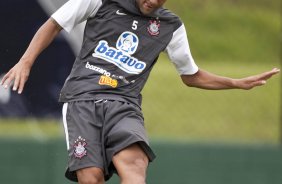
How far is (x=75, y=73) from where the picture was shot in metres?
6.02

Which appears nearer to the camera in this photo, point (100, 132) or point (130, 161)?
point (130, 161)

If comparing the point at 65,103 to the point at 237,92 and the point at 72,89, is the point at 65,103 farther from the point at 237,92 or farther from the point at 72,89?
the point at 237,92

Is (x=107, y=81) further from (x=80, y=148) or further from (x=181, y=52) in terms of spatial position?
(x=181, y=52)

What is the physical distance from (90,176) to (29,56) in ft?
2.69

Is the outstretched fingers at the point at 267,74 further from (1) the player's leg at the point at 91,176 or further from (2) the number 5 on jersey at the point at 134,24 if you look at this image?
(1) the player's leg at the point at 91,176

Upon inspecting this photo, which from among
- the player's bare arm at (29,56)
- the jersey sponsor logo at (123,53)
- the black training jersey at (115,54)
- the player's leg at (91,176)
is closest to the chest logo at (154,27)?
the black training jersey at (115,54)

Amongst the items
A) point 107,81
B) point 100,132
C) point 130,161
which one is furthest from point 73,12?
point 130,161

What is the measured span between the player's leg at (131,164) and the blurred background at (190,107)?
58.4 inches

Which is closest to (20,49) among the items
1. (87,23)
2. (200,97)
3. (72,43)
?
(72,43)

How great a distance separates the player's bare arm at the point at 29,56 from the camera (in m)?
5.66

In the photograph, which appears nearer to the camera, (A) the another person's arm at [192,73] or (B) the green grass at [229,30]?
(A) the another person's arm at [192,73]

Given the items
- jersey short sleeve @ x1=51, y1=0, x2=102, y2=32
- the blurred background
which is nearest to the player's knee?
jersey short sleeve @ x1=51, y1=0, x2=102, y2=32

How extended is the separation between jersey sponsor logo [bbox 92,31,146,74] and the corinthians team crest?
54 centimetres

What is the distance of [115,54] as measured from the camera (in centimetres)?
599
